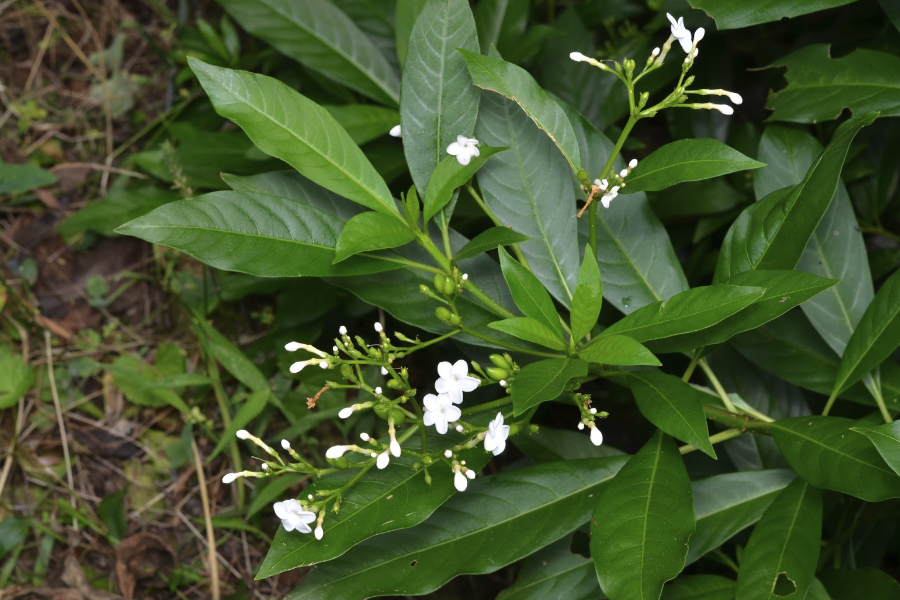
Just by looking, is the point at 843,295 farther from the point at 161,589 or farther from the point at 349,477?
the point at 161,589

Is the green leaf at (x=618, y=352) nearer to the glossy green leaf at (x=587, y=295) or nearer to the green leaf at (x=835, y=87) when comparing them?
the glossy green leaf at (x=587, y=295)

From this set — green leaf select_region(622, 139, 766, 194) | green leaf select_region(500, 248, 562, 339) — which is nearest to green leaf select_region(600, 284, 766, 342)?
green leaf select_region(500, 248, 562, 339)

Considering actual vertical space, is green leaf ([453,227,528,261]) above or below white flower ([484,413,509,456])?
above

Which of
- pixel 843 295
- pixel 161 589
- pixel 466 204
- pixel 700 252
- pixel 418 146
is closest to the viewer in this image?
pixel 418 146

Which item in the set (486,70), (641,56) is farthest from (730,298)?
(641,56)

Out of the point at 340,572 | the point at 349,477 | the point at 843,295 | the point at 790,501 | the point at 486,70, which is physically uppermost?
the point at 486,70

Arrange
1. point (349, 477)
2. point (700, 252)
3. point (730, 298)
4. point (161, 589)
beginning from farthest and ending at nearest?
1. point (161, 589)
2. point (700, 252)
3. point (349, 477)
4. point (730, 298)

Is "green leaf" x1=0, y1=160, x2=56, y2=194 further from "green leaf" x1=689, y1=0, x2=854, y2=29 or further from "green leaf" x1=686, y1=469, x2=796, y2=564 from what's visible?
"green leaf" x1=686, y1=469, x2=796, y2=564
